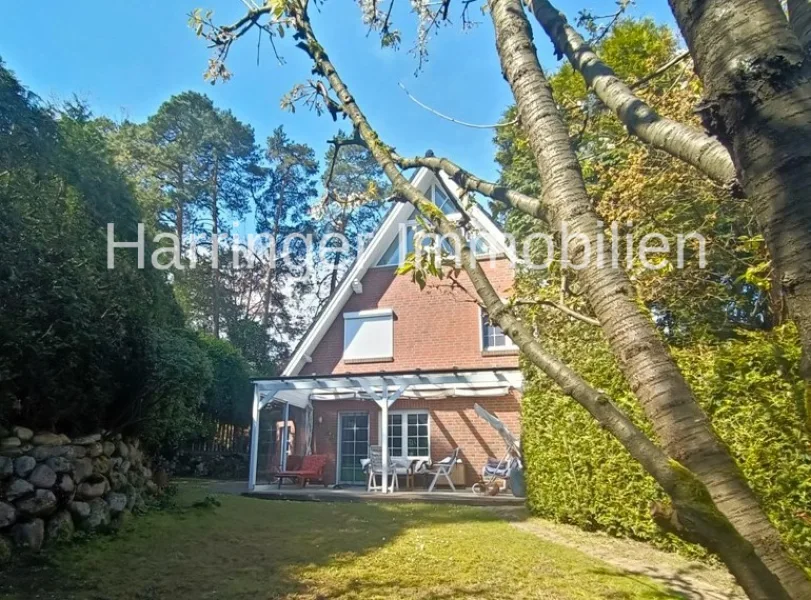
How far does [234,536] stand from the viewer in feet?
23.3

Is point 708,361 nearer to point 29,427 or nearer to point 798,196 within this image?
point 798,196

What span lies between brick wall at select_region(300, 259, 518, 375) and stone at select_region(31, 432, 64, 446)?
1045cm

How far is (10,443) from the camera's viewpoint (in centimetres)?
621

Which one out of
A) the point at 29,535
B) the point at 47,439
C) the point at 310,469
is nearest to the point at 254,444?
the point at 310,469

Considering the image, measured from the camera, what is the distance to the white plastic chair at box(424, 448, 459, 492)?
45.8ft

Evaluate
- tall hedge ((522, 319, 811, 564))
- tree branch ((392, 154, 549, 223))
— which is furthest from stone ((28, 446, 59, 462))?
tall hedge ((522, 319, 811, 564))

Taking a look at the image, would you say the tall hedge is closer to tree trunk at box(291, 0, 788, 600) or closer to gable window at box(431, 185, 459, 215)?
tree trunk at box(291, 0, 788, 600)

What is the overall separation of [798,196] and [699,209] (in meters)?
10.4

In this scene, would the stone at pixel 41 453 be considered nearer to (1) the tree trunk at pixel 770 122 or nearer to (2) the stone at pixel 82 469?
(2) the stone at pixel 82 469

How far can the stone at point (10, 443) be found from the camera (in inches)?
242

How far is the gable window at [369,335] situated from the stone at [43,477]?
37.4ft

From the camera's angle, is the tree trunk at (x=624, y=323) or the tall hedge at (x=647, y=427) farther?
the tall hedge at (x=647, y=427)

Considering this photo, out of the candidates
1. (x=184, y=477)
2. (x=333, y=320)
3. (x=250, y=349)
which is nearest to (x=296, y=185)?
(x=250, y=349)

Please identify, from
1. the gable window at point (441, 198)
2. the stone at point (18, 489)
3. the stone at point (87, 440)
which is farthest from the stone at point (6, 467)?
the gable window at point (441, 198)
